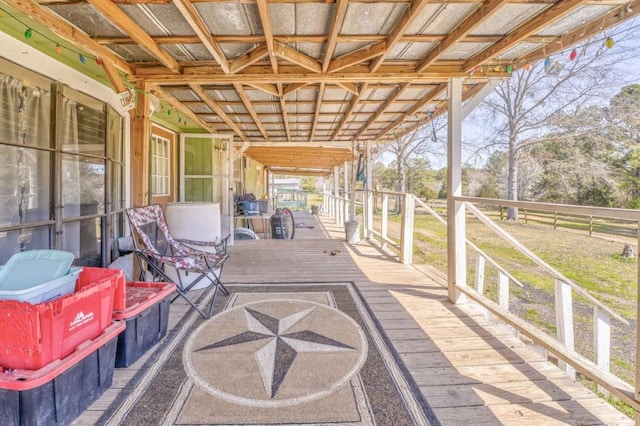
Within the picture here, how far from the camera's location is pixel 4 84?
201 centimetres

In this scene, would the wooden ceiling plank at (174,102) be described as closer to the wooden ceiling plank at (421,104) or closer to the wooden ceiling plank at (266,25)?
the wooden ceiling plank at (266,25)

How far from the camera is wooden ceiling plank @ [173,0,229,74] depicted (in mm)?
2060

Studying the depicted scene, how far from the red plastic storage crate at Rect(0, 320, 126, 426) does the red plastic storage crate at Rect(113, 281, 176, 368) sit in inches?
7.3

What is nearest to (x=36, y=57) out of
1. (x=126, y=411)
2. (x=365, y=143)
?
(x=126, y=411)

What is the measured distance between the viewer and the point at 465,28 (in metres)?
2.40

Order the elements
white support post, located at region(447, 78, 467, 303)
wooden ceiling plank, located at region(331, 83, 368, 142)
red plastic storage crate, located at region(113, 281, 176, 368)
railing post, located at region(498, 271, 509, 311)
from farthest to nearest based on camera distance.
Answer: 1. wooden ceiling plank, located at region(331, 83, 368, 142)
2. railing post, located at region(498, 271, 509, 311)
3. white support post, located at region(447, 78, 467, 303)
4. red plastic storage crate, located at region(113, 281, 176, 368)

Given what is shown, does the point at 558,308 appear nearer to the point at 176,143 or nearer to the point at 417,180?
the point at 176,143

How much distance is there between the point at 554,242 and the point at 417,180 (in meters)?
18.2

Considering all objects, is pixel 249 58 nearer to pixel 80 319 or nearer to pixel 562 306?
pixel 80 319

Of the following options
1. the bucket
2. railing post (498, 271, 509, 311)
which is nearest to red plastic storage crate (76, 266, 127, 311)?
railing post (498, 271, 509, 311)

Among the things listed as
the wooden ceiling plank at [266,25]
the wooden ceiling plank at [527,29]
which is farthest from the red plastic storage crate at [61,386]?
the wooden ceiling plank at [527,29]

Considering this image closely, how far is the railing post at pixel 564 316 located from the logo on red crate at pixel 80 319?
128 inches

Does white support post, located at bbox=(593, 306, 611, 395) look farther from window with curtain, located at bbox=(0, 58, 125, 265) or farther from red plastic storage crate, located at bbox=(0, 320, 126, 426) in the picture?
window with curtain, located at bbox=(0, 58, 125, 265)

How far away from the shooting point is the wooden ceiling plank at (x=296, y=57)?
107 inches
